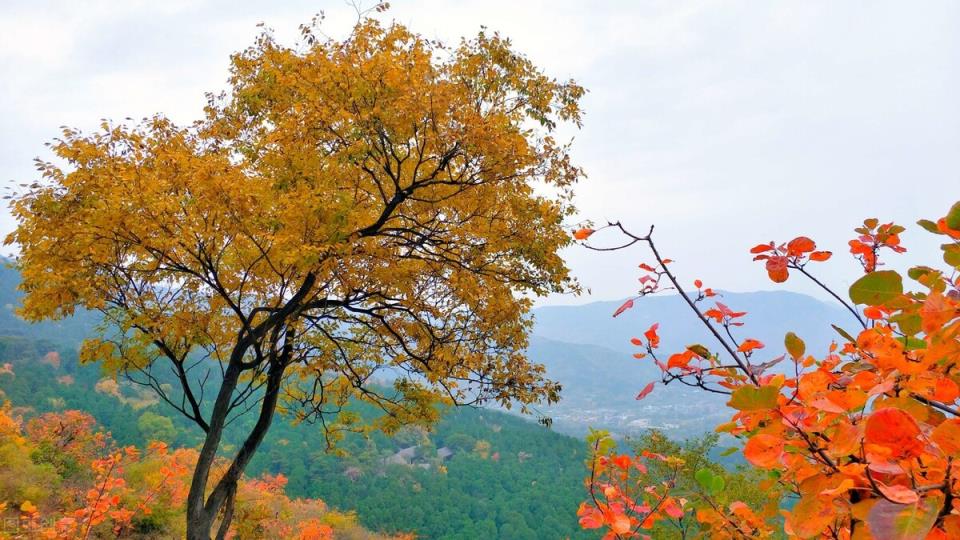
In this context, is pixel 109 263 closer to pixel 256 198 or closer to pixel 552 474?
pixel 256 198

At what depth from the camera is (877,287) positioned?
31.7 inches

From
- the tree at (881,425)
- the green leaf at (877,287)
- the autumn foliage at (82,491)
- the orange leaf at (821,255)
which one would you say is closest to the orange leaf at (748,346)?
the tree at (881,425)

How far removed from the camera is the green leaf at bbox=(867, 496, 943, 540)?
0.57 metres

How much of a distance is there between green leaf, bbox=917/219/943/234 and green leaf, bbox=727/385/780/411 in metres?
0.48

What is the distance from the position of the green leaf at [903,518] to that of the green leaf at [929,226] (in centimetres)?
57

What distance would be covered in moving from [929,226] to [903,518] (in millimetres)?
614

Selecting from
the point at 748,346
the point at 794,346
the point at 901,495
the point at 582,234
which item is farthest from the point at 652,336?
the point at 901,495

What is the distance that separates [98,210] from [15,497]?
8.14 meters

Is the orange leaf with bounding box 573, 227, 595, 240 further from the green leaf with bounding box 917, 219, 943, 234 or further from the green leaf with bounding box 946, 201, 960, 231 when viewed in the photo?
the green leaf with bounding box 946, 201, 960, 231

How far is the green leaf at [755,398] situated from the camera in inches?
29.7

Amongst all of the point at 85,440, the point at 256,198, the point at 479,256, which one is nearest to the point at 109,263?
the point at 256,198

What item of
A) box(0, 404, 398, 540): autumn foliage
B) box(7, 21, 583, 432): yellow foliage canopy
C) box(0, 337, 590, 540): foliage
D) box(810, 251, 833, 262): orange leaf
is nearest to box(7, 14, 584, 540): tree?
box(7, 21, 583, 432): yellow foliage canopy

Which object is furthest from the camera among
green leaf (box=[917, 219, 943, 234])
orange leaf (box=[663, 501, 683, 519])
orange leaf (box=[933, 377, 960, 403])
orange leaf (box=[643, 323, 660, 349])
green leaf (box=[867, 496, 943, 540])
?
orange leaf (box=[663, 501, 683, 519])

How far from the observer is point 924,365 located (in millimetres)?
746
